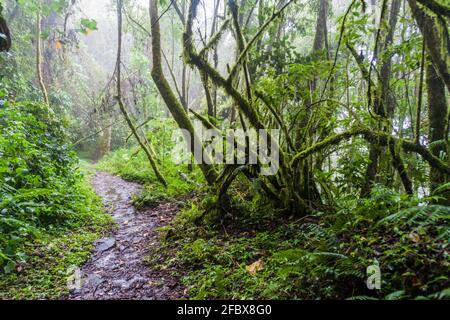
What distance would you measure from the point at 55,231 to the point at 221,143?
321 centimetres

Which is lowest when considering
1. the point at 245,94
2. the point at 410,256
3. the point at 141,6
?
the point at 410,256

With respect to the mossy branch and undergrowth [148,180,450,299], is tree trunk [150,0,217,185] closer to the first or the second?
undergrowth [148,180,450,299]

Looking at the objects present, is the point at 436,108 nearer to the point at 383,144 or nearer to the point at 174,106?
the point at 383,144

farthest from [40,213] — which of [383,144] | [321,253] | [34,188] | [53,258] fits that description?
[383,144]

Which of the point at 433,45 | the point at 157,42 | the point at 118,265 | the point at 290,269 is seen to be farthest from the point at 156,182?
the point at 433,45

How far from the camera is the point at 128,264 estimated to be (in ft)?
14.3

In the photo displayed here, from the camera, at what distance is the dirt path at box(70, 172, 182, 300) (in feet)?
11.6

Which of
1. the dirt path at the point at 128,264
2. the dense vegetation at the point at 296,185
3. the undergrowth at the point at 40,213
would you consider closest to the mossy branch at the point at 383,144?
the dense vegetation at the point at 296,185

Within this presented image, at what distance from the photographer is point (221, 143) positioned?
5.86 meters

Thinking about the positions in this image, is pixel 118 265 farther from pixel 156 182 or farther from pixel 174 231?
pixel 156 182

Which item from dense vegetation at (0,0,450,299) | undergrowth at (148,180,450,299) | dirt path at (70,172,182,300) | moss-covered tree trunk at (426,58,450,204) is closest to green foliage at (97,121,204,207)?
dense vegetation at (0,0,450,299)

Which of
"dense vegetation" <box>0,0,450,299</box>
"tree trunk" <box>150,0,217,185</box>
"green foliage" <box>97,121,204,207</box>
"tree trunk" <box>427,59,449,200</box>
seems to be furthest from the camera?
"green foliage" <box>97,121,204,207</box>

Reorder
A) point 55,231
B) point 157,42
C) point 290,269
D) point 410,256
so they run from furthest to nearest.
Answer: point 157,42 < point 55,231 < point 290,269 < point 410,256

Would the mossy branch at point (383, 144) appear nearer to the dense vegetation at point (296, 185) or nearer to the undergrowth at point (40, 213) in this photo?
the dense vegetation at point (296, 185)
